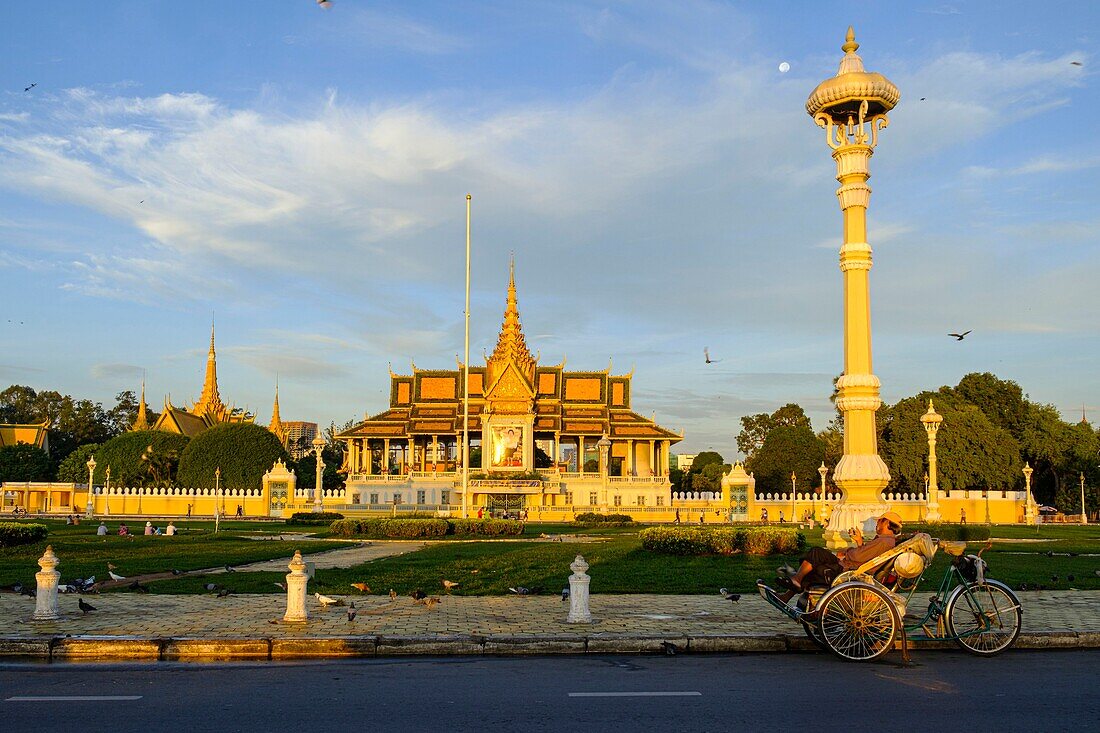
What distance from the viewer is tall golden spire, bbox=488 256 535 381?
247ft

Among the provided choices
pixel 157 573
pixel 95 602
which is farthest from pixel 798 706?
pixel 157 573

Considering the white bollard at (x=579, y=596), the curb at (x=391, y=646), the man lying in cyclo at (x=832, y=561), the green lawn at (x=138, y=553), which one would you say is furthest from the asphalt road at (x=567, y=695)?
the green lawn at (x=138, y=553)

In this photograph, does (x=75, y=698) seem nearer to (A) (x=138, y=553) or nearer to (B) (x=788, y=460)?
(A) (x=138, y=553)

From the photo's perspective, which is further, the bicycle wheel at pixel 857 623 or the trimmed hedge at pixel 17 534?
the trimmed hedge at pixel 17 534

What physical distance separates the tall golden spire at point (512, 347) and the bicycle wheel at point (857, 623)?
6464 centimetres

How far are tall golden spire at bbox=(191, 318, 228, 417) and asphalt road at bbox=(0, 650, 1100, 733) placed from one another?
321ft

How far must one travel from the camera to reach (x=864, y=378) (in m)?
21.9

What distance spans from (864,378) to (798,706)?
590 inches

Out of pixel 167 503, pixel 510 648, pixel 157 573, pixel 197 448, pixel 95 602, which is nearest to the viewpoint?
pixel 510 648

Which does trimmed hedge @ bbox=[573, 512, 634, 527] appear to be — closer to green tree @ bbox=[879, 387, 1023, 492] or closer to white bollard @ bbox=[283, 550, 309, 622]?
green tree @ bbox=[879, 387, 1023, 492]

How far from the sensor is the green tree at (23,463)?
72875 millimetres

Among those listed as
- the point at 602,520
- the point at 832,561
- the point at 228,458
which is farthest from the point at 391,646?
the point at 228,458

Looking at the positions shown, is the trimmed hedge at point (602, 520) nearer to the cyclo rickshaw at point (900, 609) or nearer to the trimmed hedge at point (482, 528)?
the trimmed hedge at point (482, 528)

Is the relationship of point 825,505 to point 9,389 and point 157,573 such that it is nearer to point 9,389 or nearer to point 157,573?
point 157,573
